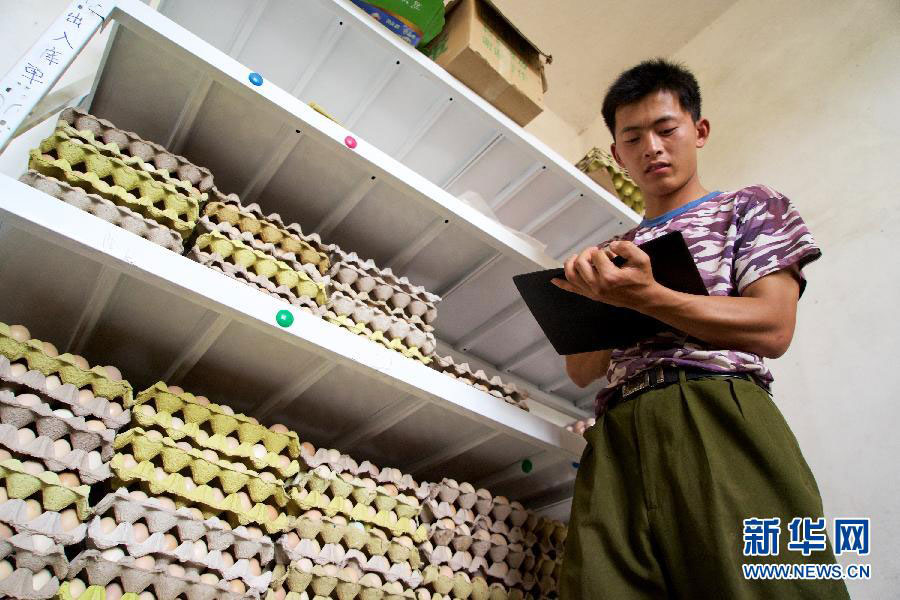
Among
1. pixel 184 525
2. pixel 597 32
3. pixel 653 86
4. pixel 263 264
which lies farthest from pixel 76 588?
pixel 597 32

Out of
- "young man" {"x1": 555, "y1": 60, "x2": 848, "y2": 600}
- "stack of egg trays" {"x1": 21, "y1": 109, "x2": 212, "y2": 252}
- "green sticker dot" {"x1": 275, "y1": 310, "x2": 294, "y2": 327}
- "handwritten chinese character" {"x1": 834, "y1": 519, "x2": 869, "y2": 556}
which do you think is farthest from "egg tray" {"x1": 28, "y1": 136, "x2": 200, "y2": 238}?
"handwritten chinese character" {"x1": 834, "y1": 519, "x2": 869, "y2": 556}

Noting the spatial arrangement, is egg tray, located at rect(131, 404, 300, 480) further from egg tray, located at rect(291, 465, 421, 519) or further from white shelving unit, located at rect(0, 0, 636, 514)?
white shelving unit, located at rect(0, 0, 636, 514)

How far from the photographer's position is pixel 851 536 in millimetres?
1459

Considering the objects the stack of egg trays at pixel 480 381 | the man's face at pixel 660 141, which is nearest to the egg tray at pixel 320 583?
the stack of egg trays at pixel 480 381

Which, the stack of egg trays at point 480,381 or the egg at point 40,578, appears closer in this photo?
the egg at point 40,578

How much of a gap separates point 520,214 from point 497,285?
263 millimetres

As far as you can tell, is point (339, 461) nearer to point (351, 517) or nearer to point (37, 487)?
point (351, 517)

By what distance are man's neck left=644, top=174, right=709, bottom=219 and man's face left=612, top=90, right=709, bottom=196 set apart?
0.01 meters

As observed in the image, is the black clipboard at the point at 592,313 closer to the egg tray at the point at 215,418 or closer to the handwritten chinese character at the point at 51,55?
the egg tray at the point at 215,418

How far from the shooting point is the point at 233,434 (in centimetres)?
116

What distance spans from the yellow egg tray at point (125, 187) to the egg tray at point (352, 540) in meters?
0.57

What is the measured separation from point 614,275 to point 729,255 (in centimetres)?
24

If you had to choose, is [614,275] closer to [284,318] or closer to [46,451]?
[284,318]

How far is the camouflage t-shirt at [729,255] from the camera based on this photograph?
1007 millimetres
